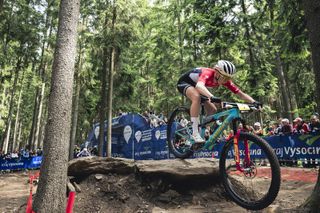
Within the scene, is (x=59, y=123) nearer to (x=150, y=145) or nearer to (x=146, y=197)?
(x=146, y=197)

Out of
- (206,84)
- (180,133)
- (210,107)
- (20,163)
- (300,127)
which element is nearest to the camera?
(206,84)

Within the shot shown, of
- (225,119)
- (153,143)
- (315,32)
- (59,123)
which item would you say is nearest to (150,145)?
(153,143)

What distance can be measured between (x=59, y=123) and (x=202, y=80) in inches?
116

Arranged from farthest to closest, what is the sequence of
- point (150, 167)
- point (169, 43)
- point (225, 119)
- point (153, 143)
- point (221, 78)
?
1. point (169, 43)
2. point (153, 143)
3. point (150, 167)
4. point (221, 78)
5. point (225, 119)

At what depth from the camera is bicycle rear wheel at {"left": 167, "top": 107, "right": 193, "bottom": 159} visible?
6.07m

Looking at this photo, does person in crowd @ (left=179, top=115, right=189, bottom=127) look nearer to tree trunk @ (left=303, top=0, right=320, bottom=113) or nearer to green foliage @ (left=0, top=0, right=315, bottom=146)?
tree trunk @ (left=303, top=0, right=320, bottom=113)

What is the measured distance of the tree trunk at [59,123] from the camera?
535 cm

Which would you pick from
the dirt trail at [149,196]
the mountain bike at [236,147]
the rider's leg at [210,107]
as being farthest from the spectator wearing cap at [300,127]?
the rider's leg at [210,107]

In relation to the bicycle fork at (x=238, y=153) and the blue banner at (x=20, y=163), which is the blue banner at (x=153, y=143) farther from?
the bicycle fork at (x=238, y=153)

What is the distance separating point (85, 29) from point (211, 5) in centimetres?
861

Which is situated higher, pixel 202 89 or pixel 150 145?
pixel 202 89

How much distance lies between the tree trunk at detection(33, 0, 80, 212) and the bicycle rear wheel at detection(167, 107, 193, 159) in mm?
2359

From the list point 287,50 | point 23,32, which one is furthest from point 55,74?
point 23,32

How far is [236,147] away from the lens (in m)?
4.45
